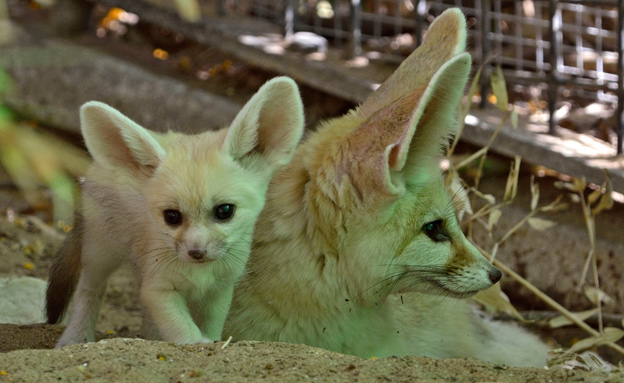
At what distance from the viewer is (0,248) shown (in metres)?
5.03

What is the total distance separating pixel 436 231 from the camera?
3201mm

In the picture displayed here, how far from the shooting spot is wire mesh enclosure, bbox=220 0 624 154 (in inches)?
258

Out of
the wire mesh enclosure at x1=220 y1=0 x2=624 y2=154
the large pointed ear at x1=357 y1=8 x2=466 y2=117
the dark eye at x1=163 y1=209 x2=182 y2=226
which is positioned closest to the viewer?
the dark eye at x1=163 y1=209 x2=182 y2=226

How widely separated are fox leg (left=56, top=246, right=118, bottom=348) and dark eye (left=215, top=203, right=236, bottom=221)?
0.67 m

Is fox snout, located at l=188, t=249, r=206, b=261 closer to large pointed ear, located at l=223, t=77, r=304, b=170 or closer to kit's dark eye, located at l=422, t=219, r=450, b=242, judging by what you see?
large pointed ear, located at l=223, t=77, r=304, b=170

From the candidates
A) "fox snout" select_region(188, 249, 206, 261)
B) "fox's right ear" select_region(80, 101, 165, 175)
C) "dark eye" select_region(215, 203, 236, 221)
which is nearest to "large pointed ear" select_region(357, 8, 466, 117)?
"dark eye" select_region(215, 203, 236, 221)

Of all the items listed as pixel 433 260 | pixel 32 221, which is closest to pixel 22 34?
pixel 32 221

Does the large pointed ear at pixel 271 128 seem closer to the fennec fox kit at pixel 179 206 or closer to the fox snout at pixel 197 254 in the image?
the fennec fox kit at pixel 179 206

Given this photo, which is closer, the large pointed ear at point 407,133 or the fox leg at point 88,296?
the large pointed ear at point 407,133

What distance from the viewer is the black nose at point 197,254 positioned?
2.62 meters

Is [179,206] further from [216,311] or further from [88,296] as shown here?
[88,296]

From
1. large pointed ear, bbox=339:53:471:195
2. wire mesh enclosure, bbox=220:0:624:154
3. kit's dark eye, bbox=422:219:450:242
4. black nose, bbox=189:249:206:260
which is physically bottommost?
wire mesh enclosure, bbox=220:0:624:154

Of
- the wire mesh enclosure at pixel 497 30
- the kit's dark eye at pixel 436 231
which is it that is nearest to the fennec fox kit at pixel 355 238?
the kit's dark eye at pixel 436 231

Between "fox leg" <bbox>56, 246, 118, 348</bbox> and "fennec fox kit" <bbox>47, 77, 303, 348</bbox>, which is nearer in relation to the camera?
"fennec fox kit" <bbox>47, 77, 303, 348</bbox>
